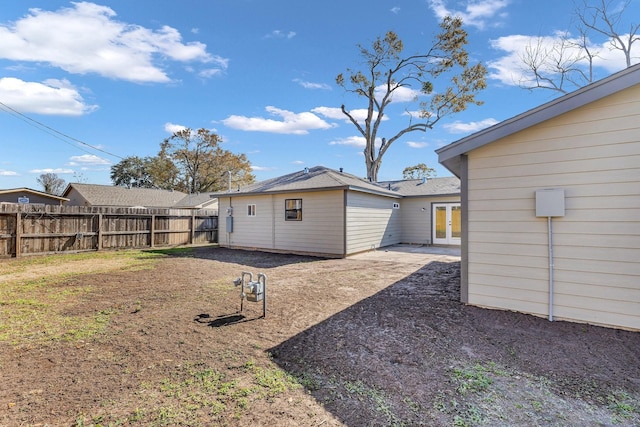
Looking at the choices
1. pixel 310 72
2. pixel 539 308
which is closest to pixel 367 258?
pixel 539 308

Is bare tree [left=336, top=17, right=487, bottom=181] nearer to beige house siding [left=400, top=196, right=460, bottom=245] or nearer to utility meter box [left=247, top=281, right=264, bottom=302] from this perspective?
beige house siding [left=400, top=196, right=460, bottom=245]

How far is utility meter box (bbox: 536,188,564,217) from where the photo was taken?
148 inches

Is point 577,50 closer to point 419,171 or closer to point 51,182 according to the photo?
point 419,171

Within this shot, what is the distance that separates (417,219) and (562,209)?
10.0 m

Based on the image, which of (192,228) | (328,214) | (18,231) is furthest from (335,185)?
(18,231)

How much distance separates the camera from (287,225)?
11.2m

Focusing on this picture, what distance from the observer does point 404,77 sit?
2028cm

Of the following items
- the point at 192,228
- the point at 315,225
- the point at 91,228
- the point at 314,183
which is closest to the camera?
the point at 315,225

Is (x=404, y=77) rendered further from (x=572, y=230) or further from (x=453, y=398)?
(x=453, y=398)

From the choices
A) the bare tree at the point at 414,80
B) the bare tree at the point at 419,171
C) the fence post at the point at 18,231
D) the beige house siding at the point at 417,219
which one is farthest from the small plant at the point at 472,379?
the bare tree at the point at 419,171

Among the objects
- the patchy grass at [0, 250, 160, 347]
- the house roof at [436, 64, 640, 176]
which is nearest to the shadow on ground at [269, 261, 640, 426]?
the house roof at [436, 64, 640, 176]

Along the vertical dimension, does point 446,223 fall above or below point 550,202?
below

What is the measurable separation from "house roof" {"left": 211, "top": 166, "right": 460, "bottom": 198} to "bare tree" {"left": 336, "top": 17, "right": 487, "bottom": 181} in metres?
6.04

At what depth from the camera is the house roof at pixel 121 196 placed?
893 inches
